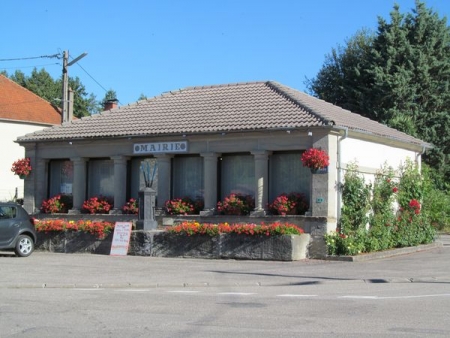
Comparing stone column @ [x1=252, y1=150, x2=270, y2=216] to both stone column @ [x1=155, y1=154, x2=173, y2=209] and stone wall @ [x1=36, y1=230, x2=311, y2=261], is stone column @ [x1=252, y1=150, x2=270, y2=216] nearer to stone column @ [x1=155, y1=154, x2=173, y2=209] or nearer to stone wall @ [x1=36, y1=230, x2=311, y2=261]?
stone wall @ [x1=36, y1=230, x2=311, y2=261]

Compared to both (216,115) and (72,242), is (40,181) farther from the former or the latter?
(216,115)

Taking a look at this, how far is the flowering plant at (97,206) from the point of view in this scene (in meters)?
25.2

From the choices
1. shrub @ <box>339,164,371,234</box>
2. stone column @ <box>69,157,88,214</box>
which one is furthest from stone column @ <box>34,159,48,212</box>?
shrub @ <box>339,164,371,234</box>

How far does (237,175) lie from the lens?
76.7 feet

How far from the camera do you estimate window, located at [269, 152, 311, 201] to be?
2219 centimetres

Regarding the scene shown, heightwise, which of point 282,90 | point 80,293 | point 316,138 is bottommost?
point 80,293

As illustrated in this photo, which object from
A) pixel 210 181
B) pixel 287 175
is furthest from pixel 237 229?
pixel 210 181

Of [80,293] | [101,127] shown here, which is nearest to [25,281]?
[80,293]

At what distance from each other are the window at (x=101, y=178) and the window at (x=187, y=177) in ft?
9.14

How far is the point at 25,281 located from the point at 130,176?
1121 cm

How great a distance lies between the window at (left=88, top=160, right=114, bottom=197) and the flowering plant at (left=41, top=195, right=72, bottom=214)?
0.92 m

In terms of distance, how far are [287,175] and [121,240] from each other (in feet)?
19.2

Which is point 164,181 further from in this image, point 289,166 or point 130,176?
point 289,166

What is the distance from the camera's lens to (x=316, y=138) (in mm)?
20969
